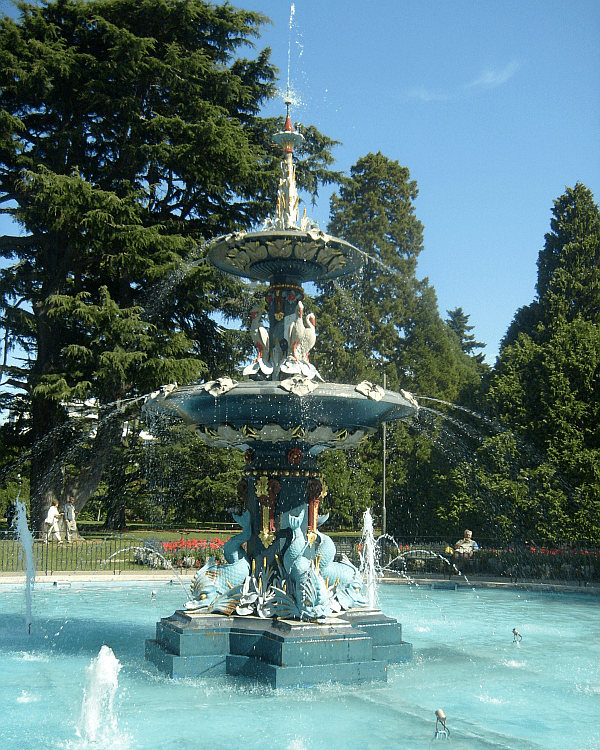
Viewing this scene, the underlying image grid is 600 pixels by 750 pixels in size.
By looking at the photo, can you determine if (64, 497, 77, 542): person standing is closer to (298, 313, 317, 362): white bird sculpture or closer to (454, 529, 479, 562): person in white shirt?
(454, 529, 479, 562): person in white shirt

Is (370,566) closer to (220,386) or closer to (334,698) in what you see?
(334,698)

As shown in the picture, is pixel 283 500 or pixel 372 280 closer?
pixel 283 500

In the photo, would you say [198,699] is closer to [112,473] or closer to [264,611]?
[264,611]

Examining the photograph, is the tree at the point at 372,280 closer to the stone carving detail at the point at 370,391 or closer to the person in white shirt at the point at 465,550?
the person in white shirt at the point at 465,550

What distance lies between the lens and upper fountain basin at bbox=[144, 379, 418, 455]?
343 inches

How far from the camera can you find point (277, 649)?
8.21 m

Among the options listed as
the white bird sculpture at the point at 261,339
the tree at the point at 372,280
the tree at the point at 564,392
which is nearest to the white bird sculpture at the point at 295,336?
the white bird sculpture at the point at 261,339

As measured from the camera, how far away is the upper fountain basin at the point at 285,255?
963 centimetres

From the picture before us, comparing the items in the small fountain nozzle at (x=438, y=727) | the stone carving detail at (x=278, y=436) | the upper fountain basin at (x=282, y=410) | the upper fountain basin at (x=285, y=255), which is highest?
the upper fountain basin at (x=285, y=255)

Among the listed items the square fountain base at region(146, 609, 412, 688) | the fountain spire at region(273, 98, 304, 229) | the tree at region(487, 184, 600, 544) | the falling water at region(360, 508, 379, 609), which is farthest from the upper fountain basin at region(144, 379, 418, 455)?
the tree at region(487, 184, 600, 544)

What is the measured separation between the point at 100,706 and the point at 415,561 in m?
14.4

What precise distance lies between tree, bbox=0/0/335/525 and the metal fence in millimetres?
5325

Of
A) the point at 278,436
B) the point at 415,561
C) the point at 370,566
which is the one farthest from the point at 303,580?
the point at 415,561

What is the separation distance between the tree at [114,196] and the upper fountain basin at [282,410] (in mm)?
14256
